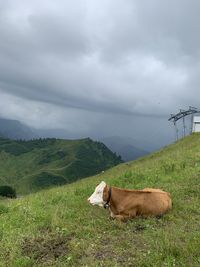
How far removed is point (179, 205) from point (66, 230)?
184 inches

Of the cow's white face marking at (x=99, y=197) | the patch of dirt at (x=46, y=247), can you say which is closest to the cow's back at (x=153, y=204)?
the cow's white face marking at (x=99, y=197)

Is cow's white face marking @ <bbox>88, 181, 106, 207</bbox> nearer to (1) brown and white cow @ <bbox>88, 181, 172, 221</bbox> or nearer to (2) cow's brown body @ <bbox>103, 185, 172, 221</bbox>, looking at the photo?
(1) brown and white cow @ <bbox>88, 181, 172, 221</bbox>

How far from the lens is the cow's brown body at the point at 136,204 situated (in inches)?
601

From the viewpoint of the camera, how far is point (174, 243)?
38.2 feet

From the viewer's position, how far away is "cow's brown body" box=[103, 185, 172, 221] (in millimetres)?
15266

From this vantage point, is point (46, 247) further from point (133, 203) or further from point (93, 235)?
point (133, 203)

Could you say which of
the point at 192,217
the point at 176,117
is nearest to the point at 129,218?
the point at 192,217

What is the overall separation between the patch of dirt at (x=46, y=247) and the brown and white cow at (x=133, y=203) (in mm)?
2578

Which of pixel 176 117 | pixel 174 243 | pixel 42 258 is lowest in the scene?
pixel 42 258

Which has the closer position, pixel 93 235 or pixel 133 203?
pixel 93 235

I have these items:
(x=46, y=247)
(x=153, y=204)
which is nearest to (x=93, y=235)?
(x=46, y=247)

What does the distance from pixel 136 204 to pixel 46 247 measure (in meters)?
3.92

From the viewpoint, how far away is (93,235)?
1370 cm

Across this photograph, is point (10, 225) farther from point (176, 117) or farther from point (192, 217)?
point (176, 117)
